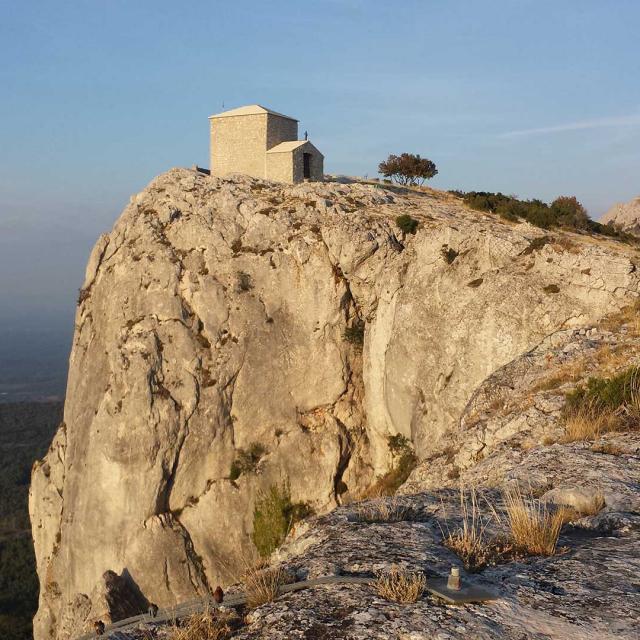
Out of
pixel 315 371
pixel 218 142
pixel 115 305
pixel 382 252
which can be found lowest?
pixel 315 371

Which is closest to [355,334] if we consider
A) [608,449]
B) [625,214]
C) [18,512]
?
[608,449]

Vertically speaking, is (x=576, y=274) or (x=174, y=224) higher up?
(x=174, y=224)

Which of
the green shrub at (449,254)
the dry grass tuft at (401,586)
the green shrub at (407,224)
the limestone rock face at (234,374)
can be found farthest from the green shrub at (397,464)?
the dry grass tuft at (401,586)

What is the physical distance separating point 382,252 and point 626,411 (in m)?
18.8

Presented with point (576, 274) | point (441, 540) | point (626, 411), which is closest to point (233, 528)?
point (576, 274)

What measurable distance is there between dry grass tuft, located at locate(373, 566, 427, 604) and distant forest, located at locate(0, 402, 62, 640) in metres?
50.5

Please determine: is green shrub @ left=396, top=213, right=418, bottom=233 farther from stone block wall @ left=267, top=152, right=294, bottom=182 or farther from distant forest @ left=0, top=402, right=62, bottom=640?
distant forest @ left=0, top=402, right=62, bottom=640

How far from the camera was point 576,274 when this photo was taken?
2088 centimetres

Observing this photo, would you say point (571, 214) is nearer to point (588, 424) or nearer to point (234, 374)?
point (234, 374)

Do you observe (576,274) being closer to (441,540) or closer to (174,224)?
(441,540)

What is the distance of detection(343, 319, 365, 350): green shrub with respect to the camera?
28469 millimetres

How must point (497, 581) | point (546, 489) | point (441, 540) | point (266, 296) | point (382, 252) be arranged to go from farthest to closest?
point (266, 296), point (382, 252), point (546, 489), point (441, 540), point (497, 581)

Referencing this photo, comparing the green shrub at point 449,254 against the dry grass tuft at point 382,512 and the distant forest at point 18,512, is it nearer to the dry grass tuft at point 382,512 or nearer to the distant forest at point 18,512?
the dry grass tuft at point 382,512

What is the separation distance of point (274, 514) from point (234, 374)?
702cm
